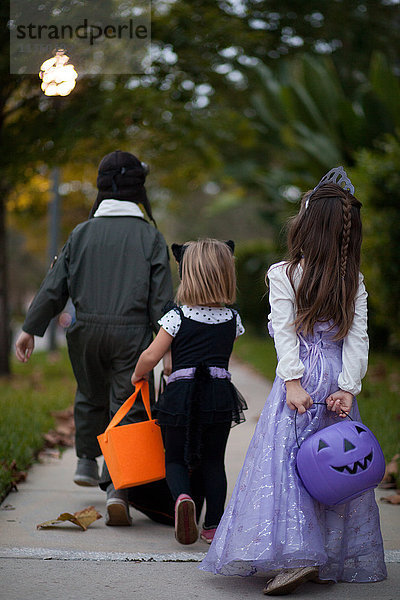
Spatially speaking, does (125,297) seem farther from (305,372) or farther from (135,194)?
(305,372)

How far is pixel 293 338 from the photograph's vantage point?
3250mm

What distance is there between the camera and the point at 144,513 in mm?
4270

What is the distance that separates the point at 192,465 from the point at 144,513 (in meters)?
0.64

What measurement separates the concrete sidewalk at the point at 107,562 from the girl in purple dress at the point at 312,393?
4.4 inches

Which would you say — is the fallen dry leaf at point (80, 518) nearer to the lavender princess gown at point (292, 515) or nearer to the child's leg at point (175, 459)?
the child's leg at point (175, 459)

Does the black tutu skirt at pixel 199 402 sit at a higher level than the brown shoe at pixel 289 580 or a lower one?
higher

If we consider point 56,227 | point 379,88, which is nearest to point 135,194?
point 379,88

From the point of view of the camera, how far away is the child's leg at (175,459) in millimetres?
3778

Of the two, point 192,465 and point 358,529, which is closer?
point 358,529

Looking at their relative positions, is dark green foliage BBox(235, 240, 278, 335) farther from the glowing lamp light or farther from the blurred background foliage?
the glowing lamp light

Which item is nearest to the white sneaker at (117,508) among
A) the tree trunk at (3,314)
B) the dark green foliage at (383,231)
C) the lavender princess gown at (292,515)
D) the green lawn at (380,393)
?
the lavender princess gown at (292,515)

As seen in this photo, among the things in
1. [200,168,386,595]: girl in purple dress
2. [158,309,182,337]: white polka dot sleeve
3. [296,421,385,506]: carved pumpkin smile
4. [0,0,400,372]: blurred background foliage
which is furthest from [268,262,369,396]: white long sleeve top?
[0,0,400,372]: blurred background foliage

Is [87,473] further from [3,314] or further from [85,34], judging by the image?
[3,314]

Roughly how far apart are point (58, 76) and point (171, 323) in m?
3.98
